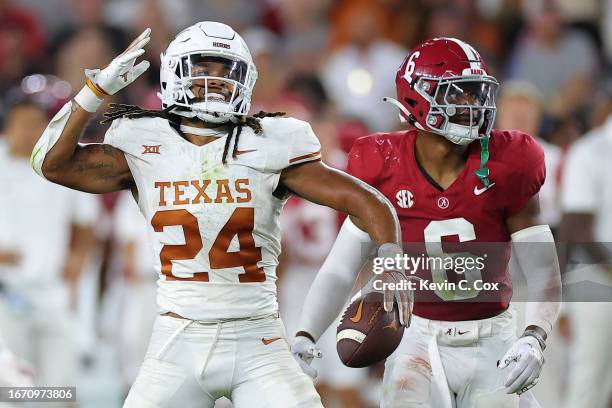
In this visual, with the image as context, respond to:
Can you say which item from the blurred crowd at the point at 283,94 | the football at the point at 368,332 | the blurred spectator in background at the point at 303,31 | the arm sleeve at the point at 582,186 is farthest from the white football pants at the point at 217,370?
the blurred spectator in background at the point at 303,31

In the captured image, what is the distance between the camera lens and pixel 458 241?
4.04 metres

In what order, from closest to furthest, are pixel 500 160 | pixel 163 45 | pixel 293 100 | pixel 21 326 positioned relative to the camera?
pixel 500 160
pixel 21 326
pixel 293 100
pixel 163 45

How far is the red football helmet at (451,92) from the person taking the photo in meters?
4.04

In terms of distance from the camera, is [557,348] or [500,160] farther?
[557,348]

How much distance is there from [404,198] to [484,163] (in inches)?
11.4

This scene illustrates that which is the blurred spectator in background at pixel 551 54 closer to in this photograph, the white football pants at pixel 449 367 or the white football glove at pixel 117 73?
the white football pants at pixel 449 367

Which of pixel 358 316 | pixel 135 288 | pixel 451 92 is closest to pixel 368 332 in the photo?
pixel 358 316

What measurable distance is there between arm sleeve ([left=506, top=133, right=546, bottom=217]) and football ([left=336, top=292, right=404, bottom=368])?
580 mm

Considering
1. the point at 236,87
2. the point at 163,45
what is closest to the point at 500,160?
the point at 236,87

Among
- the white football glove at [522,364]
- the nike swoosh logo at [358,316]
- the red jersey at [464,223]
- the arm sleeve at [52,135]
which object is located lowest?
the white football glove at [522,364]

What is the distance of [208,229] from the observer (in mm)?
3748

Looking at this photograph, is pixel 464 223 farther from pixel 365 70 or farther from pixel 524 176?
pixel 365 70

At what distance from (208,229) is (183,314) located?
0.90 feet

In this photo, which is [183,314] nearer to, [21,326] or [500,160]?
[500,160]
